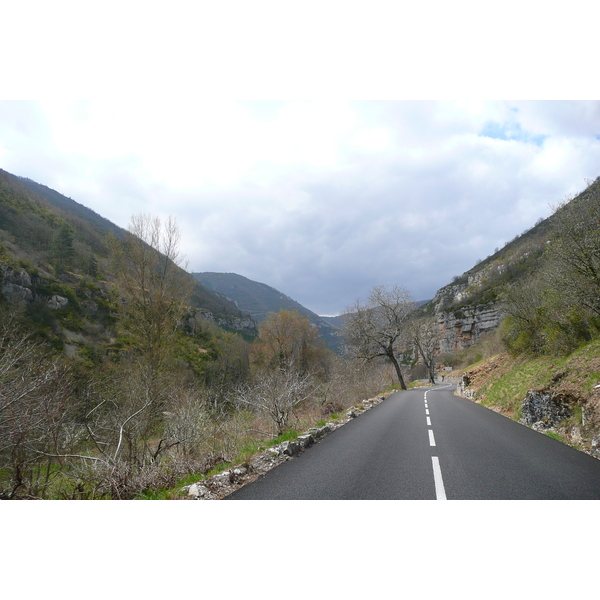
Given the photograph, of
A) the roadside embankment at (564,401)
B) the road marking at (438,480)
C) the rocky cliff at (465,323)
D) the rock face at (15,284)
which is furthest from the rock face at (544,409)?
the rocky cliff at (465,323)

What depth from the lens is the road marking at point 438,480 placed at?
4223mm

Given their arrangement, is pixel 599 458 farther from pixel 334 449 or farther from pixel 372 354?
pixel 372 354

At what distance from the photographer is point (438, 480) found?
4.82m

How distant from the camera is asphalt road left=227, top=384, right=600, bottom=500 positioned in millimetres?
4316

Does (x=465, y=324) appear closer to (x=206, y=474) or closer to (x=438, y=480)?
(x=438, y=480)

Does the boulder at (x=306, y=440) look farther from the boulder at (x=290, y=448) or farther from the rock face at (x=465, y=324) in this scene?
the rock face at (x=465, y=324)

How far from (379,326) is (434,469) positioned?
25.8 metres

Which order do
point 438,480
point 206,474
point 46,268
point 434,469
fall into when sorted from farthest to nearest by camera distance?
point 46,268
point 206,474
point 434,469
point 438,480

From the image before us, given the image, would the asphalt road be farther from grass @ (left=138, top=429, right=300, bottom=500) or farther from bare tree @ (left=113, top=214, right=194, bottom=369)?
bare tree @ (left=113, top=214, right=194, bottom=369)

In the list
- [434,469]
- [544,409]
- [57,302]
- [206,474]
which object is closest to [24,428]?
[206,474]

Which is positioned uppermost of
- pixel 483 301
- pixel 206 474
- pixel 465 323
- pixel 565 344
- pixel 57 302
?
pixel 57 302

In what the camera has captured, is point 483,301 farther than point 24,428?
Yes

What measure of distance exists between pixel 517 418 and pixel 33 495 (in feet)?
42.0

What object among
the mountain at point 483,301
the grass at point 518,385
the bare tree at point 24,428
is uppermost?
the mountain at point 483,301
